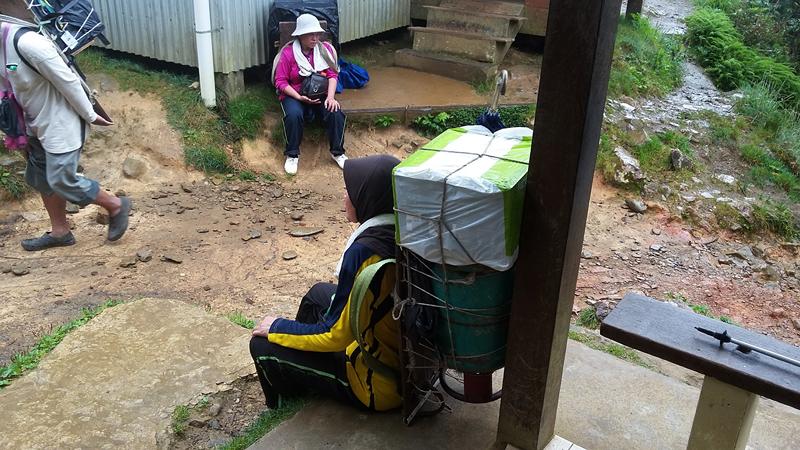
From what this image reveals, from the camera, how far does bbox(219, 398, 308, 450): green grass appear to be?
297 cm

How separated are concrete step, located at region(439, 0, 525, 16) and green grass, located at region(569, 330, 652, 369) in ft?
20.5

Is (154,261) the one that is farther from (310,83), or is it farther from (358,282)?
(358,282)

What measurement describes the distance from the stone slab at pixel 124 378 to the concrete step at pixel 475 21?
6.14 metres

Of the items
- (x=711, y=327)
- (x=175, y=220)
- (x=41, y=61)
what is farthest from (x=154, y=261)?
(x=711, y=327)

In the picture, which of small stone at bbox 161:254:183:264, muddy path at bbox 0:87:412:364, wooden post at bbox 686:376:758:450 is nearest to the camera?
wooden post at bbox 686:376:758:450

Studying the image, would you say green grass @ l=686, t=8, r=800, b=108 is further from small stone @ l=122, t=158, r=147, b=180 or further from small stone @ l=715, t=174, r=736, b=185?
small stone @ l=122, t=158, r=147, b=180

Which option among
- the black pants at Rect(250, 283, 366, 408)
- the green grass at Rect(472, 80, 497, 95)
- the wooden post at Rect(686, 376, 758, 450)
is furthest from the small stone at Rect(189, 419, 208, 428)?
the green grass at Rect(472, 80, 497, 95)

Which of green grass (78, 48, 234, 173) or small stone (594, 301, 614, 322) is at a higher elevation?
green grass (78, 48, 234, 173)

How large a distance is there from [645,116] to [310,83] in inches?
165

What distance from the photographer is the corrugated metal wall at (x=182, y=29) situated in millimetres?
6680

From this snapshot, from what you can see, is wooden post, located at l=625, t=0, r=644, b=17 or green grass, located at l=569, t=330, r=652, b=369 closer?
green grass, located at l=569, t=330, r=652, b=369

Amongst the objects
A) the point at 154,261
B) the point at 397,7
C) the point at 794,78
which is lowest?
the point at 154,261

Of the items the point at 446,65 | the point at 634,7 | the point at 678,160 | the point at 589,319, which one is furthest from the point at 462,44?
the point at 589,319

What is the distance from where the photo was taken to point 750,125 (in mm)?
8469
